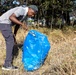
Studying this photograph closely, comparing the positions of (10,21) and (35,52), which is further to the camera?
(10,21)

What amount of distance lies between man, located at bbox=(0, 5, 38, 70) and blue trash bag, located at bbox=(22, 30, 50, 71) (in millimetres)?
279

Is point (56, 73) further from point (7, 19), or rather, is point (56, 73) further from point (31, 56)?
point (7, 19)

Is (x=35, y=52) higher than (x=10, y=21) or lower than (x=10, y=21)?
lower

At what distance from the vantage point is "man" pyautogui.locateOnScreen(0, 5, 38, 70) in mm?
6094

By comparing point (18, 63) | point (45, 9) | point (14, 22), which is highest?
point (14, 22)

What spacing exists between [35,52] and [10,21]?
86 cm

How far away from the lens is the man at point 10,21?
20.0ft

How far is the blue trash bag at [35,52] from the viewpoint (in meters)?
6.00

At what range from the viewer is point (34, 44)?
6117mm

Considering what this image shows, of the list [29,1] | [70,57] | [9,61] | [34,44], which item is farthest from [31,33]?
[29,1]

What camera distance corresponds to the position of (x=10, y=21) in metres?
6.23

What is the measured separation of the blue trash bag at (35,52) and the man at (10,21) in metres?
0.28

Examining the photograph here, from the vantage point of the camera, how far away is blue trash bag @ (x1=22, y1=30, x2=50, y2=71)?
600 cm

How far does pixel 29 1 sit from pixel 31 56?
9.00 meters
